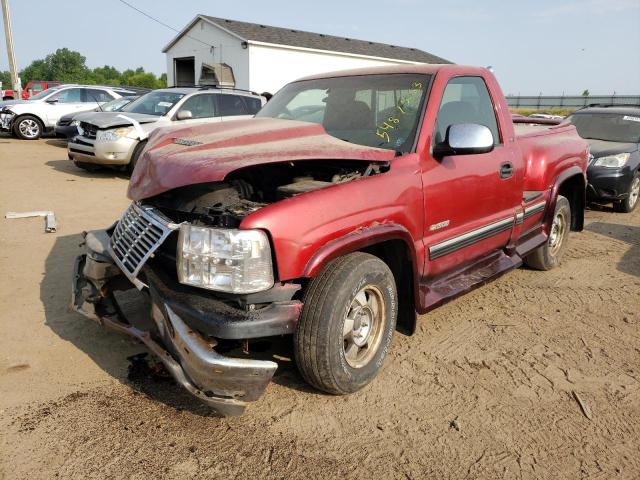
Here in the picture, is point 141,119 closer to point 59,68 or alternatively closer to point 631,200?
point 631,200

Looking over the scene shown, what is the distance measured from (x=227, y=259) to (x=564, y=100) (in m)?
50.0

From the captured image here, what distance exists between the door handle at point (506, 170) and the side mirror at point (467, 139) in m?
0.73

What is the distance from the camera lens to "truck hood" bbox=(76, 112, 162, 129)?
31.3ft

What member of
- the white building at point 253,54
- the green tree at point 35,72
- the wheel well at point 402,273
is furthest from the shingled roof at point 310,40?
the green tree at point 35,72

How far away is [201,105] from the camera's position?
10484 mm

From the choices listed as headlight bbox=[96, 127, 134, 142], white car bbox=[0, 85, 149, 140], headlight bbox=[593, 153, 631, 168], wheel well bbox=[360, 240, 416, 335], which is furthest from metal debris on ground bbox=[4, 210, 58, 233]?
white car bbox=[0, 85, 149, 140]

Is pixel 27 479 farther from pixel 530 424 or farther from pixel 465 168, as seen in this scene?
pixel 465 168

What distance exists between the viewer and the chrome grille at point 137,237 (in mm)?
2773

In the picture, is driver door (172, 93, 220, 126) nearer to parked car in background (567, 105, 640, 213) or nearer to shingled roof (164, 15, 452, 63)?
parked car in background (567, 105, 640, 213)

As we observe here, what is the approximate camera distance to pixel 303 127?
3.46m

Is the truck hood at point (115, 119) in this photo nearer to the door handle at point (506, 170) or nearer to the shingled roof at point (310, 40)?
the door handle at point (506, 170)

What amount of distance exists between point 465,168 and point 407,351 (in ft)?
4.46

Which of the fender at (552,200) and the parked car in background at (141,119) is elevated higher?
the parked car in background at (141,119)

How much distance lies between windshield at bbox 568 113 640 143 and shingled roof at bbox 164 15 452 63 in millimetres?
16787
